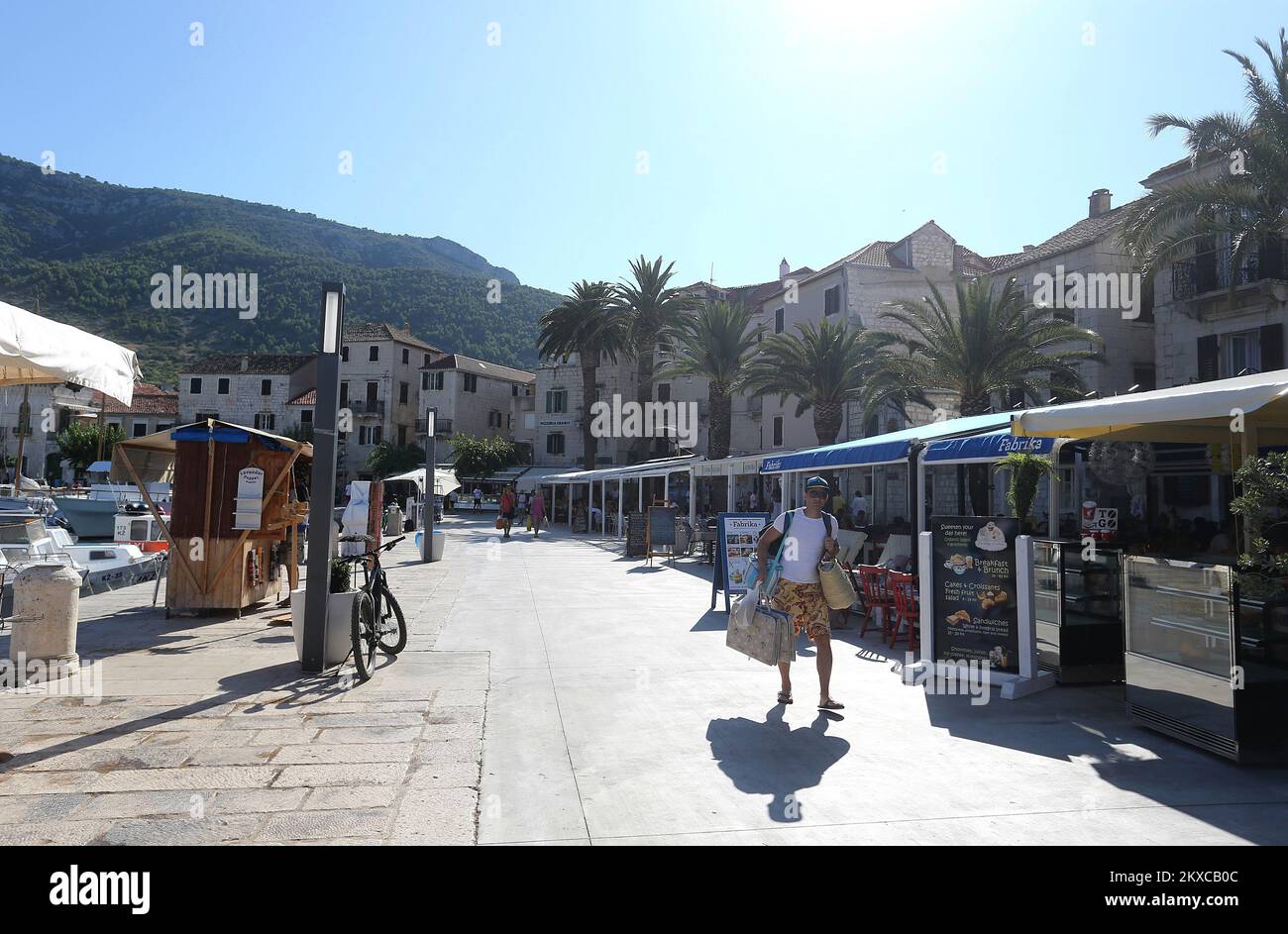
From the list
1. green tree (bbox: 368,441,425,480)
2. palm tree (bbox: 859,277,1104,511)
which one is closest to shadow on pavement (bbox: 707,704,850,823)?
palm tree (bbox: 859,277,1104,511)

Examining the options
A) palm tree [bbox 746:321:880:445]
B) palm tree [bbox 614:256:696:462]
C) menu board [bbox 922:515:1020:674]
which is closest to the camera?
menu board [bbox 922:515:1020:674]

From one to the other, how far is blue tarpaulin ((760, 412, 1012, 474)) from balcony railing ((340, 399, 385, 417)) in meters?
54.6

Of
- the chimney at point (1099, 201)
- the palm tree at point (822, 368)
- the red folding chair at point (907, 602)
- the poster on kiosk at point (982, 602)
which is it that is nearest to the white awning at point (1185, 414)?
the poster on kiosk at point (982, 602)

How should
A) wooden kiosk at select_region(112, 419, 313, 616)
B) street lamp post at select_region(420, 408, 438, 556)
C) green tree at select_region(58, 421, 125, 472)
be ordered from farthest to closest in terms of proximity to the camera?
green tree at select_region(58, 421, 125, 472) → street lamp post at select_region(420, 408, 438, 556) → wooden kiosk at select_region(112, 419, 313, 616)

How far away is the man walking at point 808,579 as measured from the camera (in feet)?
20.0

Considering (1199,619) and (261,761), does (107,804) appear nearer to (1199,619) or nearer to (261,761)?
(261,761)

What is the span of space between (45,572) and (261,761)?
3.48 metres

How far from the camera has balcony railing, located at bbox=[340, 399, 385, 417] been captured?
63656 mm

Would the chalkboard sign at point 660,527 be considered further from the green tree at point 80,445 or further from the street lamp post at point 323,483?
the green tree at point 80,445

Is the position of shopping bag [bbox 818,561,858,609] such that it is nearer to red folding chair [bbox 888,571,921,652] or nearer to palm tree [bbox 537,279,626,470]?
red folding chair [bbox 888,571,921,652]

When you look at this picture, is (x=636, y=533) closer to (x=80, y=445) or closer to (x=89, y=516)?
(x=89, y=516)

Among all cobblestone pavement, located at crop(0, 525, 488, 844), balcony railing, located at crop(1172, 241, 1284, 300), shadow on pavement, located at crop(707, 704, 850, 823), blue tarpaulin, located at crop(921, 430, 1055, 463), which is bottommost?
shadow on pavement, located at crop(707, 704, 850, 823)

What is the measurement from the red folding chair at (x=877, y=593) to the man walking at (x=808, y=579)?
9.99ft
